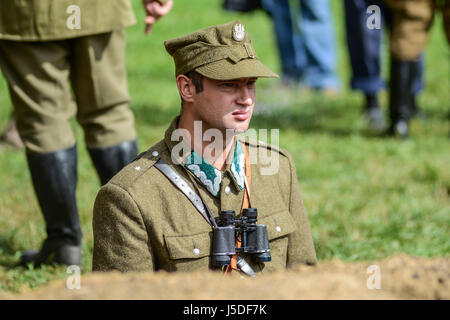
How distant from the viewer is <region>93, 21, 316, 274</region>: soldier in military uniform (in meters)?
3.08

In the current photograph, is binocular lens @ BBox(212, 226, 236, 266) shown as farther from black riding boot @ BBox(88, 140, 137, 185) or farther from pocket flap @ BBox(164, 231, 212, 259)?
black riding boot @ BBox(88, 140, 137, 185)

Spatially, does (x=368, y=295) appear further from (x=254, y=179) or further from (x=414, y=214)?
(x=414, y=214)

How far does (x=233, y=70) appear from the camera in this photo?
304 cm

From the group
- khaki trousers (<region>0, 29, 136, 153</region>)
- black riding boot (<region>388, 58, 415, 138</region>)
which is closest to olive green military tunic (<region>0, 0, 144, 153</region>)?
khaki trousers (<region>0, 29, 136, 153</region>)

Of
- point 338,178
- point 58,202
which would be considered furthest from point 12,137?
point 58,202

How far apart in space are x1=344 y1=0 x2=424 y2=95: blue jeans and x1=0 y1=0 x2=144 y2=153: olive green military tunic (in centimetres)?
388

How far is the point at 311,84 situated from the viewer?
31.1 feet

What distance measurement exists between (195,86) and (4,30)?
1.33 meters

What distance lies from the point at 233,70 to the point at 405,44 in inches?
162

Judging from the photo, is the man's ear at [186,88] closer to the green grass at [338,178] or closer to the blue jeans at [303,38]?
the green grass at [338,178]

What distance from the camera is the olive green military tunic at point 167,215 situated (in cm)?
307

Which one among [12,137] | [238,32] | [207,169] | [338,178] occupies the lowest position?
[338,178]

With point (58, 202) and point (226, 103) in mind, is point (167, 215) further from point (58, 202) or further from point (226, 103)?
point (58, 202)

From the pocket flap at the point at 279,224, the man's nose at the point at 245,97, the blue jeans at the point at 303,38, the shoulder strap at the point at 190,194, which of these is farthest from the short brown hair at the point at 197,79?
the blue jeans at the point at 303,38
